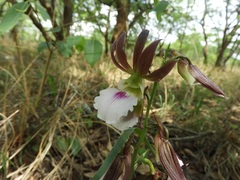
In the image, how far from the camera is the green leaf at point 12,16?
1034mm

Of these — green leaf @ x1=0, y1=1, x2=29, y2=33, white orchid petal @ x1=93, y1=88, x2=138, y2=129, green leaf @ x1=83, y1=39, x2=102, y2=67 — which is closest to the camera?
white orchid petal @ x1=93, y1=88, x2=138, y2=129

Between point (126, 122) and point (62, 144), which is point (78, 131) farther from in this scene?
point (126, 122)

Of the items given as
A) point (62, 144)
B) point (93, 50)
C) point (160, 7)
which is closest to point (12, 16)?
point (93, 50)

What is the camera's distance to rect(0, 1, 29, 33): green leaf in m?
1.03

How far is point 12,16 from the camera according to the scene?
1.07m

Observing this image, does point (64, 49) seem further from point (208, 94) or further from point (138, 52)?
point (208, 94)

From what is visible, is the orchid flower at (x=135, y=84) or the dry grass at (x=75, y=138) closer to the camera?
the orchid flower at (x=135, y=84)

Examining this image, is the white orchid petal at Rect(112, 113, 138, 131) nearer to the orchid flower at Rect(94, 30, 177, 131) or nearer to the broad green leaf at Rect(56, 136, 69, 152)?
the orchid flower at Rect(94, 30, 177, 131)

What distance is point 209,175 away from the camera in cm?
138

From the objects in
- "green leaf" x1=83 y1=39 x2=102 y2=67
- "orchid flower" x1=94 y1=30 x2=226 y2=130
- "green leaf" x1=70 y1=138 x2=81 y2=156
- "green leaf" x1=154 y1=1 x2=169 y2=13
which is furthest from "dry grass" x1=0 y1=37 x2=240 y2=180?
"green leaf" x1=154 y1=1 x2=169 y2=13

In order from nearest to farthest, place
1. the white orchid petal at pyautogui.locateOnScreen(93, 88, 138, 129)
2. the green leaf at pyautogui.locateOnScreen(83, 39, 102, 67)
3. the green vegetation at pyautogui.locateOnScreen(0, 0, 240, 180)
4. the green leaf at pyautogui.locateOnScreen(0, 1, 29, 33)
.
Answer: the white orchid petal at pyautogui.locateOnScreen(93, 88, 138, 129), the green leaf at pyautogui.locateOnScreen(0, 1, 29, 33), the green vegetation at pyautogui.locateOnScreen(0, 0, 240, 180), the green leaf at pyautogui.locateOnScreen(83, 39, 102, 67)

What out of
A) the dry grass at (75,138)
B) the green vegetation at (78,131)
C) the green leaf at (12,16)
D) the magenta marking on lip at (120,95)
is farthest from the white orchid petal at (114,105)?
the green leaf at (12,16)

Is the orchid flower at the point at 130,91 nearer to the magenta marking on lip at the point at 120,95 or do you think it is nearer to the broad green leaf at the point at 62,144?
the magenta marking on lip at the point at 120,95

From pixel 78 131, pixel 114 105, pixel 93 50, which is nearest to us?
pixel 114 105
